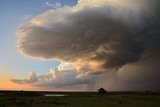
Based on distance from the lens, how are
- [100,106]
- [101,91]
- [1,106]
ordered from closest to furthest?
[1,106] → [100,106] → [101,91]

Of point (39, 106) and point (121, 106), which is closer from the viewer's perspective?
point (39, 106)

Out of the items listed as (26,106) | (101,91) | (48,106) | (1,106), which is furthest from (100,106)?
(101,91)

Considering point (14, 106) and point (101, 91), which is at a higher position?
point (101, 91)

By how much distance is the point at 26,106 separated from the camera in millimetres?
49375

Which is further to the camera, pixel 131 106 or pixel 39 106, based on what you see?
pixel 131 106

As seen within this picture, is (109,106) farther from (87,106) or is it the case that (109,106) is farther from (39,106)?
(39,106)

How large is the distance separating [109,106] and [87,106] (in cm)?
440

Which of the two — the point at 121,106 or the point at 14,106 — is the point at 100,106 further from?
the point at 14,106

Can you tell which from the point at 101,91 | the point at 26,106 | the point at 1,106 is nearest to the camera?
the point at 1,106

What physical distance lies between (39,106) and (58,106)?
331 centimetres

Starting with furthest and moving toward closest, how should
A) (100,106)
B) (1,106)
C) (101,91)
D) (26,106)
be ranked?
(101,91) < (100,106) < (26,106) < (1,106)

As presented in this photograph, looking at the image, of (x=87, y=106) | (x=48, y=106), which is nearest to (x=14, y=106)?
(x=48, y=106)

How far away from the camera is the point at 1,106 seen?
46.0 m

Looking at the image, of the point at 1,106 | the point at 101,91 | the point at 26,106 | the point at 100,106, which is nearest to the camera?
the point at 1,106
